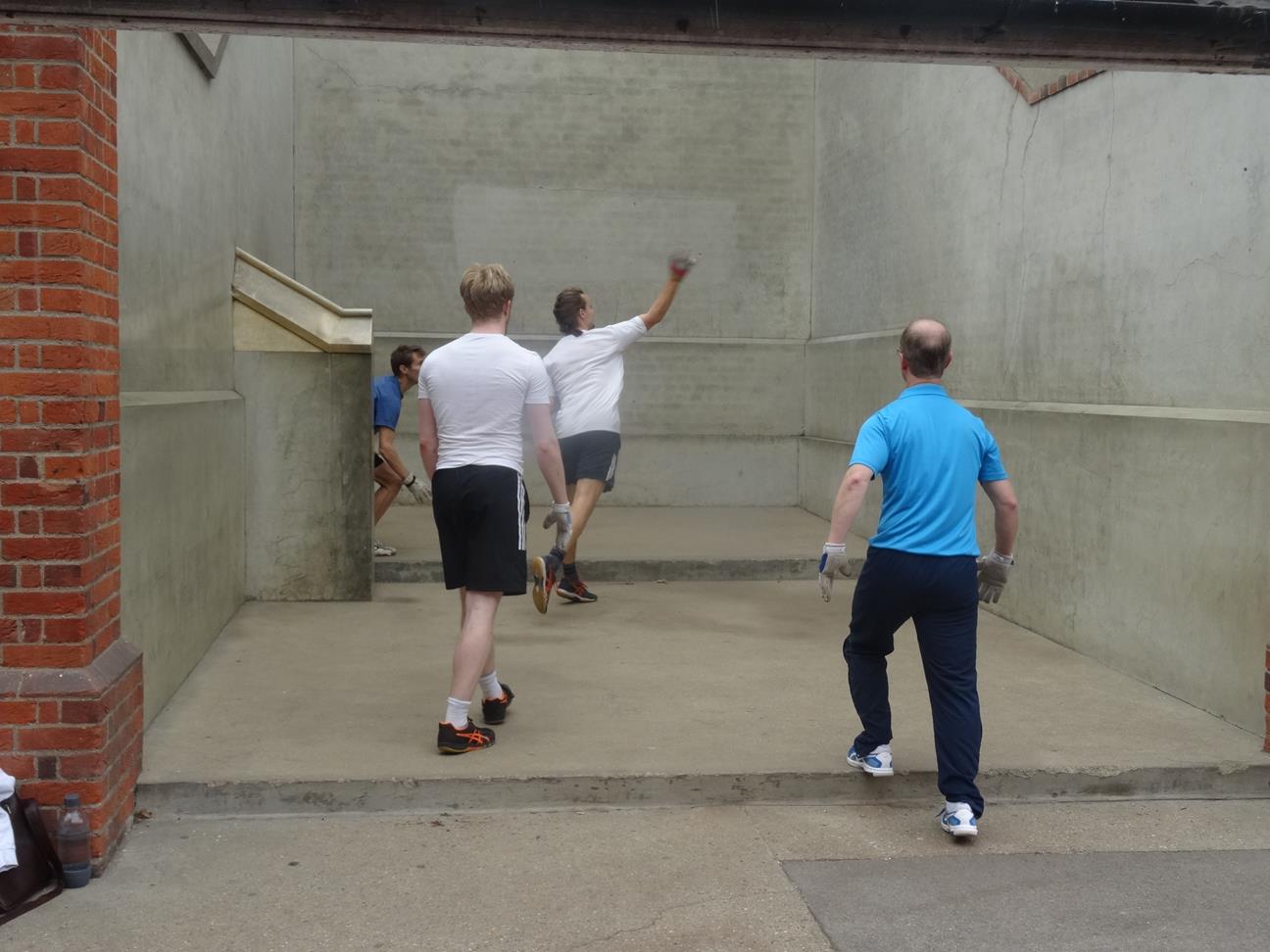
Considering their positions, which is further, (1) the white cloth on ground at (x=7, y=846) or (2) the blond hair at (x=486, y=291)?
(2) the blond hair at (x=486, y=291)

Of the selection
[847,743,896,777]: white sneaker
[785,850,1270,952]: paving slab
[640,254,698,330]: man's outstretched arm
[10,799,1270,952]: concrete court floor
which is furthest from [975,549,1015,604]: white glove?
[640,254,698,330]: man's outstretched arm

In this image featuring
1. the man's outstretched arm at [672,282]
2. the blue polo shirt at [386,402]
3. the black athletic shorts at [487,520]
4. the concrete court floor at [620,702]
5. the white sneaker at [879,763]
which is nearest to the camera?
the white sneaker at [879,763]

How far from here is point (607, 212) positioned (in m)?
12.1

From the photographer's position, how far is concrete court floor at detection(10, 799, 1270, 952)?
3602 mm

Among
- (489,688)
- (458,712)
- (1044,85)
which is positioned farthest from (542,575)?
(1044,85)

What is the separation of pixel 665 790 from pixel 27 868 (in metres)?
2.04

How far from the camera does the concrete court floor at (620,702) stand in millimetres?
4887

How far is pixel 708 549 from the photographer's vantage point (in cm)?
959

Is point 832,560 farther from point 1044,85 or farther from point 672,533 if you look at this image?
point 672,533

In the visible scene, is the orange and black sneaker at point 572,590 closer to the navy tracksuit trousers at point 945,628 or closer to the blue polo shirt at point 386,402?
the blue polo shirt at point 386,402

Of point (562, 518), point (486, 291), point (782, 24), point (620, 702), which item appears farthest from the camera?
point (620, 702)

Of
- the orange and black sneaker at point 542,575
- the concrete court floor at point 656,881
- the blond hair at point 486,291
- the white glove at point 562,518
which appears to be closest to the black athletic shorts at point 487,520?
the white glove at point 562,518

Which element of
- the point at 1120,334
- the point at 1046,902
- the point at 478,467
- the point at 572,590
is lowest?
the point at 1046,902

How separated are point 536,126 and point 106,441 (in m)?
8.32
